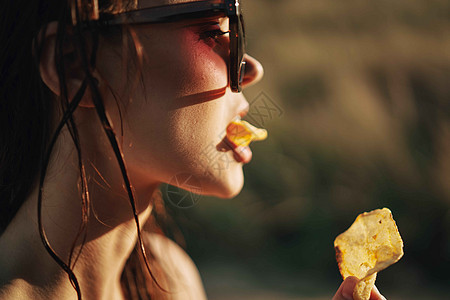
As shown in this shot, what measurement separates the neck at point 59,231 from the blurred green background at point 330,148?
1141mm

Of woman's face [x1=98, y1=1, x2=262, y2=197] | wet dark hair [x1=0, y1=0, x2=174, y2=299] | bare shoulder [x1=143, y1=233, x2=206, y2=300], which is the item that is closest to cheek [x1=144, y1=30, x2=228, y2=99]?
woman's face [x1=98, y1=1, x2=262, y2=197]

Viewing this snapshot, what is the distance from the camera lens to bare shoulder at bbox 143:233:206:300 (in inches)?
49.0

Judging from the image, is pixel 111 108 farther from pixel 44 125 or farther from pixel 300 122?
pixel 300 122

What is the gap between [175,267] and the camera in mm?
1274

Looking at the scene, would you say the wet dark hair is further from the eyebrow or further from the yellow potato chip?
the yellow potato chip

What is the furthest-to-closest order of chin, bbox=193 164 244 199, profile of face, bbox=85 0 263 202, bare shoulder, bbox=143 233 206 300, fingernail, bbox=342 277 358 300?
bare shoulder, bbox=143 233 206 300 → chin, bbox=193 164 244 199 → profile of face, bbox=85 0 263 202 → fingernail, bbox=342 277 358 300

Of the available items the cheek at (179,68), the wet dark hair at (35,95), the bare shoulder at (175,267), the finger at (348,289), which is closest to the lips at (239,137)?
the cheek at (179,68)

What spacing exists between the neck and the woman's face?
0.36 ft

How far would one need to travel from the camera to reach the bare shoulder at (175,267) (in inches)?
49.0

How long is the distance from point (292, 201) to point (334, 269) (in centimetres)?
40

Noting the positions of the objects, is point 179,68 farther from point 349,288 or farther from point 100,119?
point 349,288

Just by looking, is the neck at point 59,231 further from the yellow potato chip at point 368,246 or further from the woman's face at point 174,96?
the yellow potato chip at point 368,246

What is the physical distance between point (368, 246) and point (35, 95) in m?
0.72

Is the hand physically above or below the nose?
below
